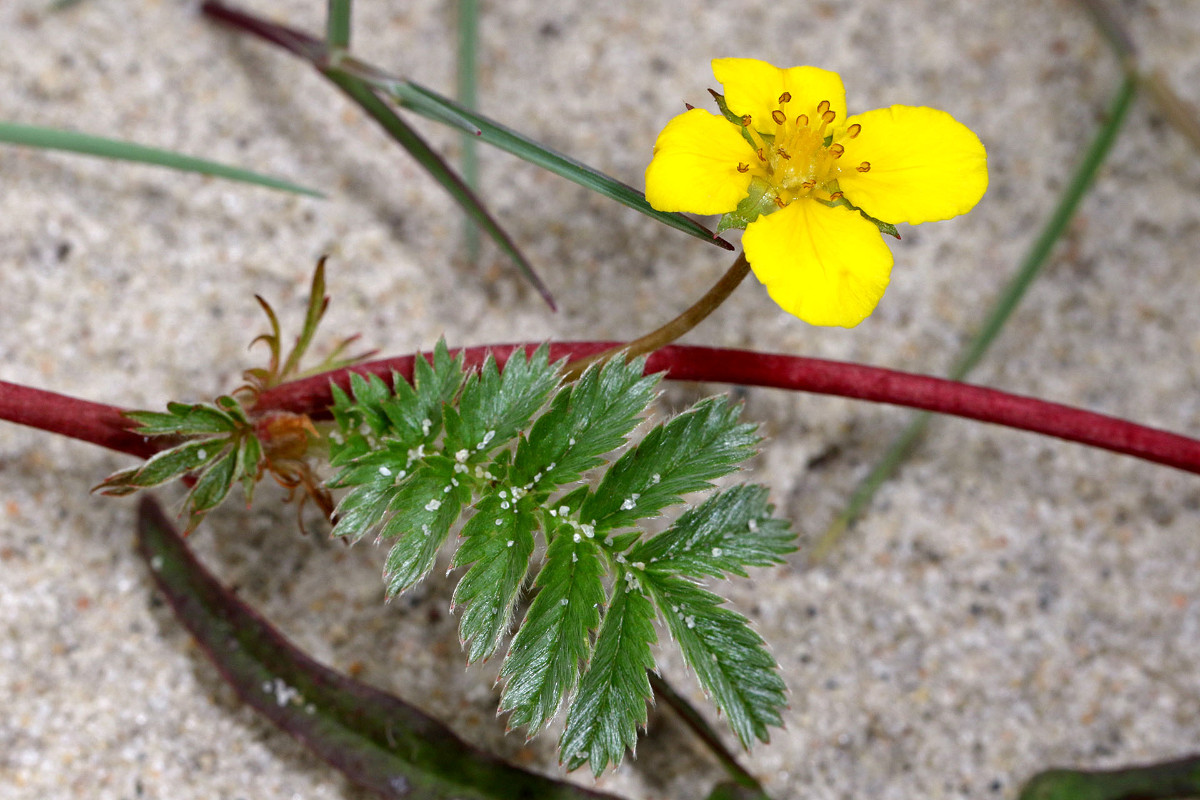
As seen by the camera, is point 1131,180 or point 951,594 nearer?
point 951,594

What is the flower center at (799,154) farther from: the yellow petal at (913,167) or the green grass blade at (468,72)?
the green grass blade at (468,72)

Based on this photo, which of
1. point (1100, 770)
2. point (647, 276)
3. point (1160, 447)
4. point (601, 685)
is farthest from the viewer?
point (647, 276)

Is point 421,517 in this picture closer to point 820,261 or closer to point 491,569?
point 491,569

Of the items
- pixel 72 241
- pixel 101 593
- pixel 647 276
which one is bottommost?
pixel 101 593

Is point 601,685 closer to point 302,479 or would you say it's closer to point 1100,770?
point 302,479

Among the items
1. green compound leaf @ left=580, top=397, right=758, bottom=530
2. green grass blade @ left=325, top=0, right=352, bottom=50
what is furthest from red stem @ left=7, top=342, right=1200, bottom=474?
green grass blade @ left=325, top=0, right=352, bottom=50

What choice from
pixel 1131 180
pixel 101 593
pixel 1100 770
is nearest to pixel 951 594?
pixel 1100 770
